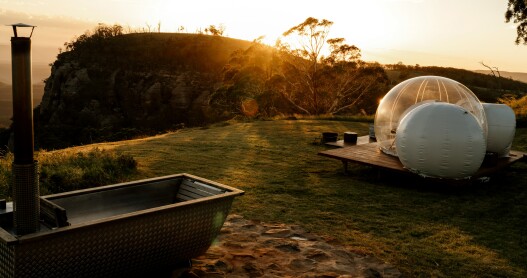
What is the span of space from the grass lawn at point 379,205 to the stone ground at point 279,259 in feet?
1.11

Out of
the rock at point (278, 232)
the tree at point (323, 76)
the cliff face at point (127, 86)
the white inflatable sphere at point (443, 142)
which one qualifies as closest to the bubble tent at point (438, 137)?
the white inflatable sphere at point (443, 142)

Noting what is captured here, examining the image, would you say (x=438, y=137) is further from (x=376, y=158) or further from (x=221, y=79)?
(x=221, y=79)

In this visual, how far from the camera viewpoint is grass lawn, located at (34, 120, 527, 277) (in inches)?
223

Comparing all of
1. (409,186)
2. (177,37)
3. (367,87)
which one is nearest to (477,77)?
(367,87)

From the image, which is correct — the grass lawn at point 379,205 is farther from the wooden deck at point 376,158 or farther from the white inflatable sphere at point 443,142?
the white inflatable sphere at point 443,142

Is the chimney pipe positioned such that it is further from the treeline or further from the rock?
the treeline

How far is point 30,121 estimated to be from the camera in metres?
3.42

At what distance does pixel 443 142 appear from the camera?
334 inches

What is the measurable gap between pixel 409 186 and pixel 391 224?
113 inches

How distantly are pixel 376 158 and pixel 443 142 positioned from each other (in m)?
2.01

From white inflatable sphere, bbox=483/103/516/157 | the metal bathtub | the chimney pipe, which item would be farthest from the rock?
white inflatable sphere, bbox=483/103/516/157

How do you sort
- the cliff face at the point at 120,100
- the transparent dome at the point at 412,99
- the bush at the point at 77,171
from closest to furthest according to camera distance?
the bush at the point at 77,171, the transparent dome at the point at 412,99, the cliff face at the point at 120,100

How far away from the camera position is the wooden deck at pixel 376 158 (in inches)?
372

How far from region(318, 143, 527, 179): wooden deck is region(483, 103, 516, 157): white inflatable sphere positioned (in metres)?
0.32
